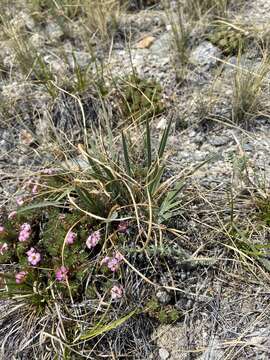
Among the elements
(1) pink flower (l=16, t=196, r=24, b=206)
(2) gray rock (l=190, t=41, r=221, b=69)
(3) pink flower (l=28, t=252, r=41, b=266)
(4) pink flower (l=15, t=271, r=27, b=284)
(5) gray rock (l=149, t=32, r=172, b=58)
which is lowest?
(4) pink flower (l=15, t=271, r=27, b=284)

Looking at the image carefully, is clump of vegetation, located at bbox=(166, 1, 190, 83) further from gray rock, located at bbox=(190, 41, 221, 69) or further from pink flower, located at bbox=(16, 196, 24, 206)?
pink flower, located at bbox=(16, 196, 24, 206)

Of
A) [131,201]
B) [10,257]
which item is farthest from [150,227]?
[10,257]

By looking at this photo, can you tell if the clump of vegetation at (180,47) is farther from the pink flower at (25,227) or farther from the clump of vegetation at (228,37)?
the pink flower at (25,227)

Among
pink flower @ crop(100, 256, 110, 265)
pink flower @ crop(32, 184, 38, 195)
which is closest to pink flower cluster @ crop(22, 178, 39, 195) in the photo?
pink flower @ crop(32, 184, 38, 195)

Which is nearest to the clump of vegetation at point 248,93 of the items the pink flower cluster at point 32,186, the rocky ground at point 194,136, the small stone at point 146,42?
the rocky ground at point 194,136

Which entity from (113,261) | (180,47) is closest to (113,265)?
(113,261)

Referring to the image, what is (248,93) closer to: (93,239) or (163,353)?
(93,239)
